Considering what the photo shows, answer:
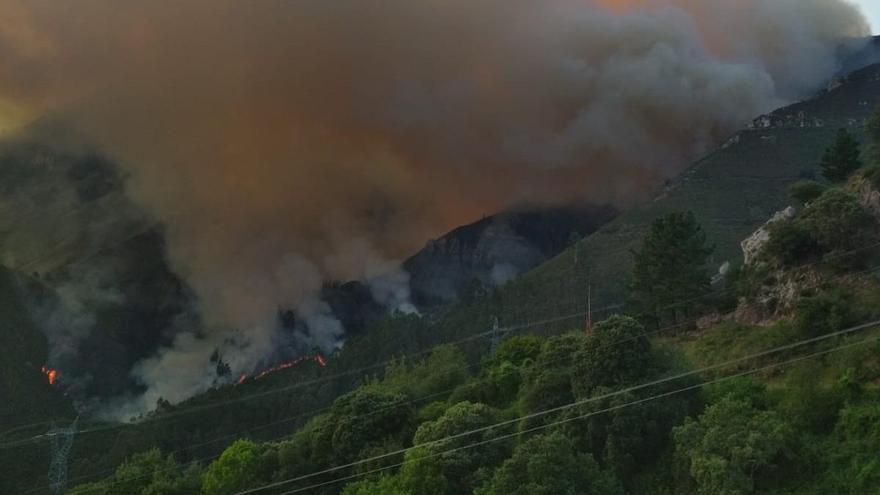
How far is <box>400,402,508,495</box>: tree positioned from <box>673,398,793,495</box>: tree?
1087 cm

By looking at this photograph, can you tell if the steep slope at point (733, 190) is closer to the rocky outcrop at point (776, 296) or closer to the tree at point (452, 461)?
the rocky outcrop at point (776, 296)

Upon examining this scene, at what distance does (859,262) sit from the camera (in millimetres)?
50781

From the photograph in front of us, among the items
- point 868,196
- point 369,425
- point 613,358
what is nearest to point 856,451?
point 613,358

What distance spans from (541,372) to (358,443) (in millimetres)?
13558

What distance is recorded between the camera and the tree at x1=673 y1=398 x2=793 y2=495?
102ft

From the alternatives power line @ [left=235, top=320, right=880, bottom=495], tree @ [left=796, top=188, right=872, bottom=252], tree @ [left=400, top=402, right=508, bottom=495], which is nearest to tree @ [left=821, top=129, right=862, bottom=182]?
tree @ [left=796, top=188, right=872, bottom=252]

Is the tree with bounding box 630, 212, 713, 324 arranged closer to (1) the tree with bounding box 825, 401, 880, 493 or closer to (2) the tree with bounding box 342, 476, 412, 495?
(1) the tree with bounding box 825, 401, 880, 493

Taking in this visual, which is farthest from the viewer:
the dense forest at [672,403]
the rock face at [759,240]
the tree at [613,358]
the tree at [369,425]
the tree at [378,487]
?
the rock face at [759,240]

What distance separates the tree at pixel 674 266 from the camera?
65.7m

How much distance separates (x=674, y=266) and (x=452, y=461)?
3485cm

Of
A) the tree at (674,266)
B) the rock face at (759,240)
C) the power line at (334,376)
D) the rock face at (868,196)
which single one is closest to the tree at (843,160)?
the rock face at (759,240)

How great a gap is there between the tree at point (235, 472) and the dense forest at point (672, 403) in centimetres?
11

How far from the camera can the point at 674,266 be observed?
6662 centimetres

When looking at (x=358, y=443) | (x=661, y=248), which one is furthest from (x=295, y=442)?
(x=661, y=248)
